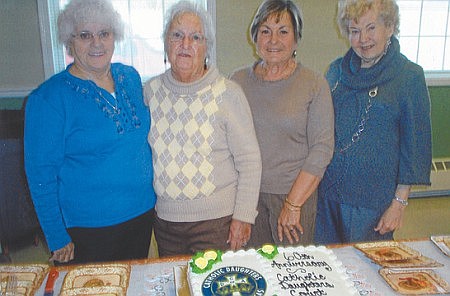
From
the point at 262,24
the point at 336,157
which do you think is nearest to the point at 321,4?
the point at 262,24

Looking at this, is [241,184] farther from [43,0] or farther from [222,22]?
[43,0]

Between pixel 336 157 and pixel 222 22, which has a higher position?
pixel 222 22

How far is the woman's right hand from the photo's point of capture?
1.00 metres

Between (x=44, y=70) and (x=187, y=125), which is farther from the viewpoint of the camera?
(x=44, y=70)

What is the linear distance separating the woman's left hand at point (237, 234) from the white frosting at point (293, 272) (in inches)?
6.4

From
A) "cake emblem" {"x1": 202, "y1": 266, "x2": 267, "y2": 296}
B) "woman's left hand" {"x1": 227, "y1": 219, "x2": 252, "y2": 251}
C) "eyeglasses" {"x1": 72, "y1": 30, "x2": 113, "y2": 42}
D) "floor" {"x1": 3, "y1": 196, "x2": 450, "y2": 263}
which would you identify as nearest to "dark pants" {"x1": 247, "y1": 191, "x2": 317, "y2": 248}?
"woman's left hand" {"x1": 227, "y1": 219, "x2": 252, "y2": 251}

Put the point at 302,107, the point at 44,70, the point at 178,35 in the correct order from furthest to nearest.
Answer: the point at 44,70 < the point at 302,107 < the point at 178,35

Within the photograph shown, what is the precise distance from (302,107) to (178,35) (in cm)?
36

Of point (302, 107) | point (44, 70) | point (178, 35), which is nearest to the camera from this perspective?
point (178, 35)

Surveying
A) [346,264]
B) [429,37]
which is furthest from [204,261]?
[429,37]

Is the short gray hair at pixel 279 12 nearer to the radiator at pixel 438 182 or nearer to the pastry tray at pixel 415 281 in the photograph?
the pastry tray at pixel 415 281

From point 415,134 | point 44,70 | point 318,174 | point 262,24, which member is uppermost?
point 262,24

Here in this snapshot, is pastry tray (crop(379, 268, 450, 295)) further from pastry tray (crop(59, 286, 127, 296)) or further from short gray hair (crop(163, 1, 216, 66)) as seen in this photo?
short gray hair (crop(163, 1, 216, 66))

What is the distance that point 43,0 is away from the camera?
1070 millimetres
